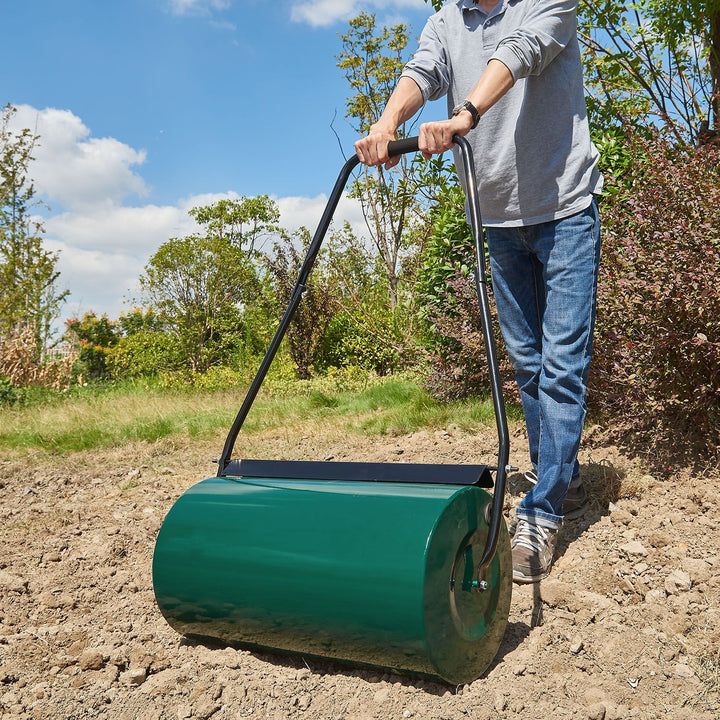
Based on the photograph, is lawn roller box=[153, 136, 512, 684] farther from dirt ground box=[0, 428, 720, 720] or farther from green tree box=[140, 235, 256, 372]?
green tree box=[140, 235, 256, 372]

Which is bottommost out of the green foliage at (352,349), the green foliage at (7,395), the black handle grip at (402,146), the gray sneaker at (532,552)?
the gray sneaker at (532,552)

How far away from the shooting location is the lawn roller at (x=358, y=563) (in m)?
1.62

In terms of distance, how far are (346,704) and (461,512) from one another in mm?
526

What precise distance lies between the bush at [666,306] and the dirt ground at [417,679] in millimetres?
323

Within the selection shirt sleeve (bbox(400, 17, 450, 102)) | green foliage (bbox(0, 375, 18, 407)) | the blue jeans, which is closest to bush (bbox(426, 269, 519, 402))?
the blue jeans

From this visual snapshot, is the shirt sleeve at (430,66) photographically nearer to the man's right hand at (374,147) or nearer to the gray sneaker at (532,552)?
the man's right hand at (374,147)

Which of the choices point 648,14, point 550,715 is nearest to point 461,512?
point 550,715

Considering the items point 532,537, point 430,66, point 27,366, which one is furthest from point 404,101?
point 27,366

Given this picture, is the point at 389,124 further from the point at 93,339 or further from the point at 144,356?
the point at 93,339

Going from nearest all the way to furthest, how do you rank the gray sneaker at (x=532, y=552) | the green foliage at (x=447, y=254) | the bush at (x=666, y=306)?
the gray sneaker at (x=532, y=552)
the bush at (x=666, y=306)
the green foliage at (x=447, y=254)

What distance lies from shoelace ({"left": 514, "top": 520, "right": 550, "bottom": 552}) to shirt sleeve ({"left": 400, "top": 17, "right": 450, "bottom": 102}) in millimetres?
1506

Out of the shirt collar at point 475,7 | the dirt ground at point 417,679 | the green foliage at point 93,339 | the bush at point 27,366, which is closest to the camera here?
the dirt ground at point 417,679

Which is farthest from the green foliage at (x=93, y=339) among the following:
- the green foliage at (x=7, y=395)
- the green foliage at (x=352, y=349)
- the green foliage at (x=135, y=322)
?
the green foliage at (x=352, y=349)

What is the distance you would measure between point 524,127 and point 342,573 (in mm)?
1598
